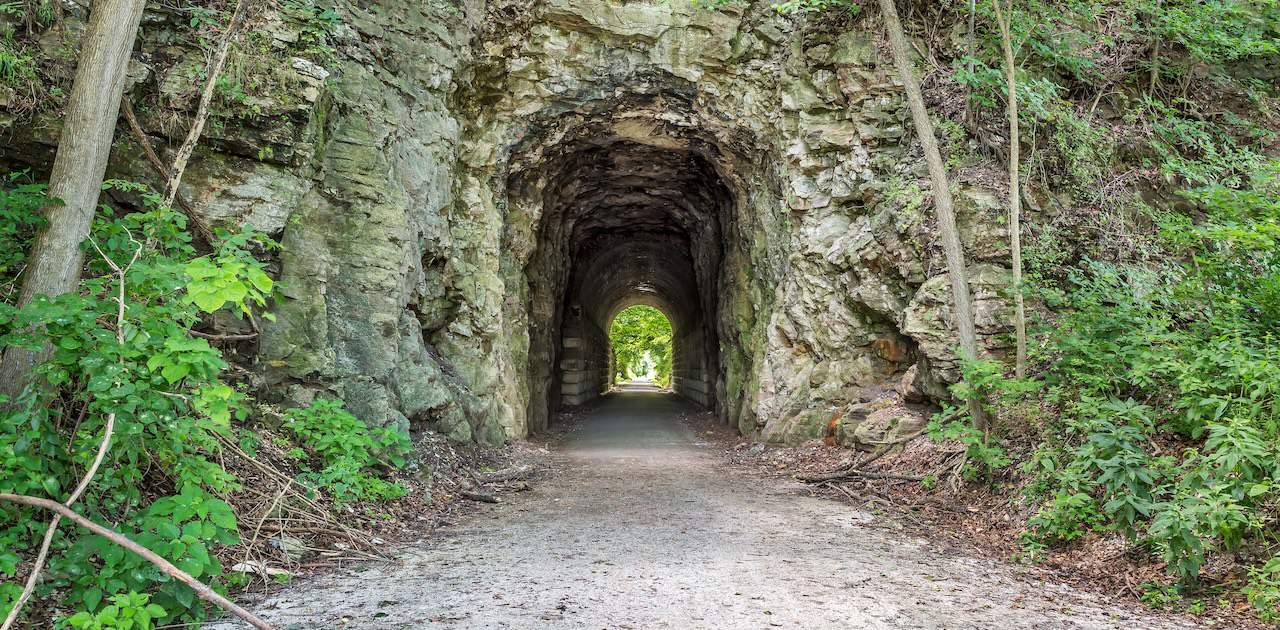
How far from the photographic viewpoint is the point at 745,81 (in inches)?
459

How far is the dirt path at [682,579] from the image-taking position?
367cm

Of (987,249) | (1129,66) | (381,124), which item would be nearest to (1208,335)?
(987,249)

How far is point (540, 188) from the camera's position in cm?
1381

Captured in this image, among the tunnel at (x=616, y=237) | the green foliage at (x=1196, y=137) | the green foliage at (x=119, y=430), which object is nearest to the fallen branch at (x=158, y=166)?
the green foliage at (x=119, y=430)

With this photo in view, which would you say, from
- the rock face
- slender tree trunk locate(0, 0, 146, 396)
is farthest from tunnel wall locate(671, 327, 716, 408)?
slender tree trunk locate(0, 0, 146, 396)

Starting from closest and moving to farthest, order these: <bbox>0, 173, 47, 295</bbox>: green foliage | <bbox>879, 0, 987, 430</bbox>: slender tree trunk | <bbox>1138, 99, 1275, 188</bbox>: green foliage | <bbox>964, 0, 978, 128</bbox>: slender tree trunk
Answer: <bbox>0, 173, 47, 295</bbox>: green foliage < <bbox>879, 0, 987, 430</bbox>: slender tree trunk < <bbox>1138, 99, 1275, 188</bbox>: green foliage < <bbox>964, 0, 978, 128</bbox>: slender tree trunk

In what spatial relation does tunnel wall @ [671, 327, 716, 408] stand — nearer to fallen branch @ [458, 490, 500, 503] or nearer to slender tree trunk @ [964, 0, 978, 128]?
slender tree trunk @ [964, 0, 978, 128]

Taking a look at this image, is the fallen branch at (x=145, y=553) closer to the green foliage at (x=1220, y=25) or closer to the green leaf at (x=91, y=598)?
the green leaf at (x=91, y=598)

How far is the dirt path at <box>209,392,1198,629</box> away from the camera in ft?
12.0

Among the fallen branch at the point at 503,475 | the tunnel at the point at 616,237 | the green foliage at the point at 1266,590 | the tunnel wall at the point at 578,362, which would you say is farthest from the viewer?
the tunnel wall at the point at 578,362

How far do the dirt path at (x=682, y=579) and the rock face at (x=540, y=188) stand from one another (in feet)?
8.10

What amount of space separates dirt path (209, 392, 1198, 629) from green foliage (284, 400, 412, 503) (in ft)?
2.60

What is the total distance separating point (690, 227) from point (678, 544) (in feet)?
47.8

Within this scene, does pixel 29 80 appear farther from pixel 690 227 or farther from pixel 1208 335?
pixel 690 227
